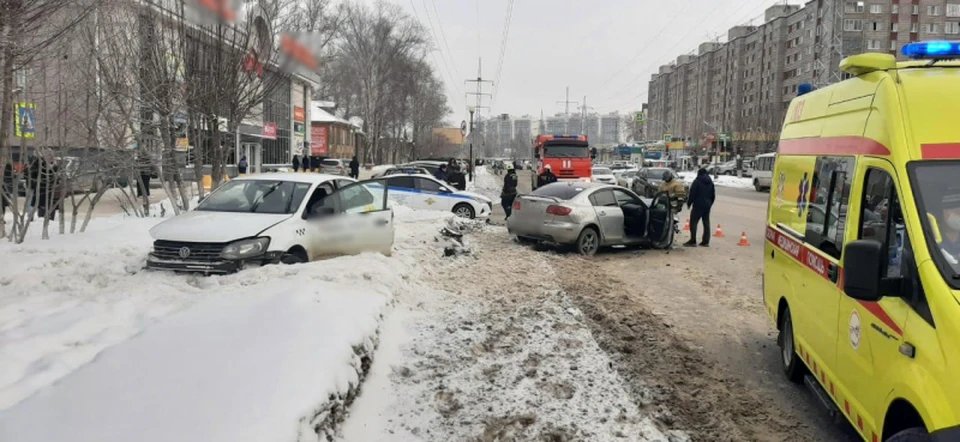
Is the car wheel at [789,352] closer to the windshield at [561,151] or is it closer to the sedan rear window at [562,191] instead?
the sedan rear window at [562,191]

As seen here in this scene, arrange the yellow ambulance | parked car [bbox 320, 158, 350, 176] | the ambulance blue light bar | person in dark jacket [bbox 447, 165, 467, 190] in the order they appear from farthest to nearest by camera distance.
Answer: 1. parked car [bbox 320, 158, 350, 176]
2. person in dark jacket [bbox 447, 165, 467, 190]
3. the ambulance blue light bar
4. the yellow ambulance

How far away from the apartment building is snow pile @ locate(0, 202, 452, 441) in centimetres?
6476

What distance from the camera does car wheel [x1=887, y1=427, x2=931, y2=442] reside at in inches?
117

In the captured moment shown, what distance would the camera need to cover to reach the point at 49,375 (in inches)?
181

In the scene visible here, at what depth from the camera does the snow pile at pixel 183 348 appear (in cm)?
360

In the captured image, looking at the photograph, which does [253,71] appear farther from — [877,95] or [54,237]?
[877,95]

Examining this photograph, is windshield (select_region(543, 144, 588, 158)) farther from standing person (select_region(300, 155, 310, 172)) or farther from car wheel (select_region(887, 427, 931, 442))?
car wheel (select_region(887, 427, 931, 442))

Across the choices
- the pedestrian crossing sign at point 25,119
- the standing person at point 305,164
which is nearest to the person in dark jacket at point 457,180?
the pedestrian crossing sign at point 25,119

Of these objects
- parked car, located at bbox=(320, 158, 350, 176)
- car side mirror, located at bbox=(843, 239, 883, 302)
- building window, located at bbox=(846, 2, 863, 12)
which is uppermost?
building window, located at bbox=(846, 2, 863, 12)

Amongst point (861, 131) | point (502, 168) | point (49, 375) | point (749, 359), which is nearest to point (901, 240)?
point (861, 131)

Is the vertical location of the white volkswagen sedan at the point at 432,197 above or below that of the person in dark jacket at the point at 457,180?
below

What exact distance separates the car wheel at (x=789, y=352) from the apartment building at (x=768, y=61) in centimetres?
6325

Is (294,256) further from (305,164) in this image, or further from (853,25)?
(853,25)

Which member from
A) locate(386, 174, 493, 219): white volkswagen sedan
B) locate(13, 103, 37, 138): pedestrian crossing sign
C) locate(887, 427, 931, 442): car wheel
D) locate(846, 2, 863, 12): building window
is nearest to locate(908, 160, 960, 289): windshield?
locate(887, 427, 931, 442): car wheel
